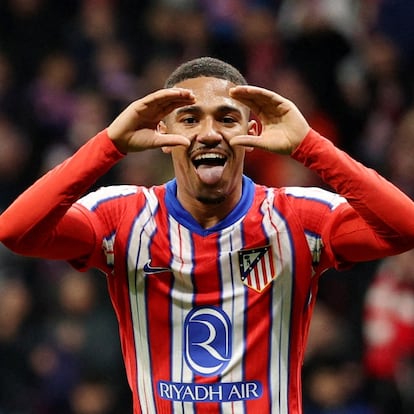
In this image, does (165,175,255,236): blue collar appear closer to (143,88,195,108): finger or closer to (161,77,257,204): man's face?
(161,77,257,204): man's face

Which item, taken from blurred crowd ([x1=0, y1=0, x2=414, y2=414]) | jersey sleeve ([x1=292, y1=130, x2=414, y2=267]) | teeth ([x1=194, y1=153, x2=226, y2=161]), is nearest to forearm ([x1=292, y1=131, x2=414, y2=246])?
jersey sleeve ([x1=292, y1=130, x2=414, y2=267])

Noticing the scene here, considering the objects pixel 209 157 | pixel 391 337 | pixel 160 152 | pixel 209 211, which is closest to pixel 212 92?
pixel 209 157

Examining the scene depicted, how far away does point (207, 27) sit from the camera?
7473 millimetres

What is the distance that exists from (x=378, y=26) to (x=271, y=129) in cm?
399

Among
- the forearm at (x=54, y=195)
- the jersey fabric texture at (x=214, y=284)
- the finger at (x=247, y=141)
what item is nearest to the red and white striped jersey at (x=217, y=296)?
the jersey fabric texture at (x=214, y=284)

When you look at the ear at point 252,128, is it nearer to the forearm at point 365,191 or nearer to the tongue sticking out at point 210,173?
the tongue sticking out at point 210,173

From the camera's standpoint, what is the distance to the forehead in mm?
3422

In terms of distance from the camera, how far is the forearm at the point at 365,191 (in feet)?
10.5

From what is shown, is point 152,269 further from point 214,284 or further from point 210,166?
point 210,166

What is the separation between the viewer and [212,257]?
3480 mm

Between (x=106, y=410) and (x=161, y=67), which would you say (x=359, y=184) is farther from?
(x=161, y=67)

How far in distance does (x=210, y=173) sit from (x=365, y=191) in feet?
1.62

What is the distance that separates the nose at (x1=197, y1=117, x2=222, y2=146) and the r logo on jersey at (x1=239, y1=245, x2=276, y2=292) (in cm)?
38

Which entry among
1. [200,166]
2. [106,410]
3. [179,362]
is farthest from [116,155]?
[106,410]
